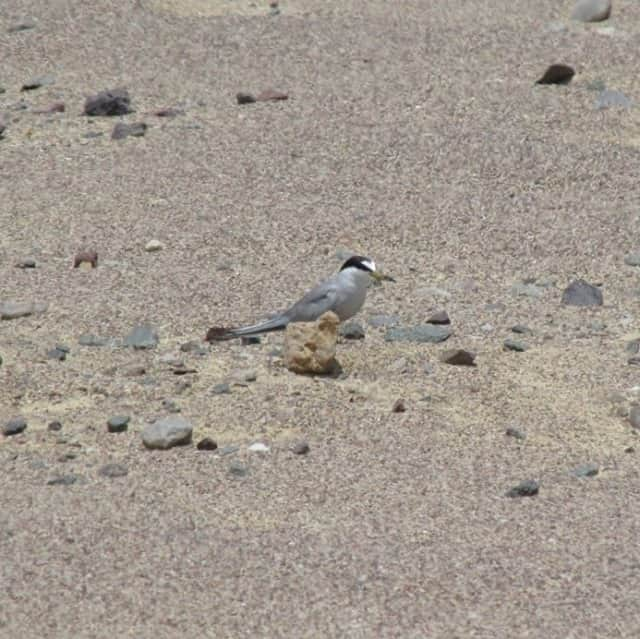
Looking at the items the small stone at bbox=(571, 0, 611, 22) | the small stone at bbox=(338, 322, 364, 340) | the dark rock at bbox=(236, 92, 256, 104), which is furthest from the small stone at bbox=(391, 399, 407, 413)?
the small stone at bbox=(571, 0, 611, 22)

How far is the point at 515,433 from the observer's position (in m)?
5.27

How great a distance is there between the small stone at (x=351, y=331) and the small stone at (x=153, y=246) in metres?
1.14

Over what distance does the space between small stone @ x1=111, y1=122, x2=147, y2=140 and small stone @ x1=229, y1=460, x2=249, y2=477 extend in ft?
11.5

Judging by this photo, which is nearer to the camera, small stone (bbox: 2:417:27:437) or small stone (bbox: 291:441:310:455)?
small stone (bbox: 291:441:310:455)

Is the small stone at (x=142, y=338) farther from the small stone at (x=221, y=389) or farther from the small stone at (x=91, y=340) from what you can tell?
the small stone at (x=221, y=389)

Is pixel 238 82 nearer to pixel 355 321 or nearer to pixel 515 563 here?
pixel 355 321

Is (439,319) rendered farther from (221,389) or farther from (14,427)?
(14,427)

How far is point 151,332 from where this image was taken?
6078 millimetres

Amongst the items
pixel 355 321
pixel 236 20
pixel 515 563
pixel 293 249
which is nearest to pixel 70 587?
pixel 515 563

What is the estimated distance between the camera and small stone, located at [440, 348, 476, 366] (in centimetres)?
580

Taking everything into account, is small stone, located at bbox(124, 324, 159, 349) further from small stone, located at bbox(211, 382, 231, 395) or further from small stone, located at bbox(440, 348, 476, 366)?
small stone, located at bbox(440, 348, 476, 366)

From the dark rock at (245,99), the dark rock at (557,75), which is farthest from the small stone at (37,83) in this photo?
the dark rock at (557,75)

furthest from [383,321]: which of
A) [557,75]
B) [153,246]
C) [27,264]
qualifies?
[557,75]

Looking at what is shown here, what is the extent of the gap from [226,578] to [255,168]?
3.72m
